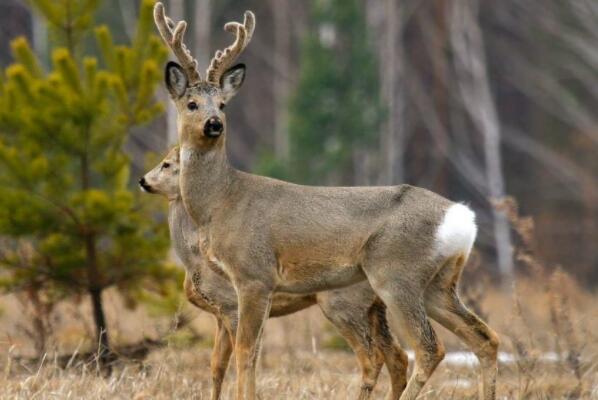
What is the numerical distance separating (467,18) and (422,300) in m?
20.9

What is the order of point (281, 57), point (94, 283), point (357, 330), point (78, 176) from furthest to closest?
1. point (281, 57)
2. point (78, 176)
3. point (94, 283)
4. point (357, 330)

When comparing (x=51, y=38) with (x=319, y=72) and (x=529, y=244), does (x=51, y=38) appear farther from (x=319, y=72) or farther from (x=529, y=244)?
(x=319, y=72)

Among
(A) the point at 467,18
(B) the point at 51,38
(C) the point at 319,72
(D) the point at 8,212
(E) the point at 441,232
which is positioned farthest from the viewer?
(A) the point at 467,18

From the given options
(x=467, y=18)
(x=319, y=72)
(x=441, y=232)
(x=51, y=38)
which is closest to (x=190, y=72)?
(x=441, y=232)

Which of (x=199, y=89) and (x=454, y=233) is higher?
(x=199, y=89)

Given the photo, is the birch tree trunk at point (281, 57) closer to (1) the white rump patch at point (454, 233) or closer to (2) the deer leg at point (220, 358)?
(2) the deer leg at point (220, 358)

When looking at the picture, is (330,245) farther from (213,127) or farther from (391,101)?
(391,101)

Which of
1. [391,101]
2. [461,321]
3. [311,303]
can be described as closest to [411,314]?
[461,321]

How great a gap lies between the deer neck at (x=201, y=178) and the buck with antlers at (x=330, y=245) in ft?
0.04

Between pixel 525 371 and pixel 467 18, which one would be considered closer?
pixel 525 371

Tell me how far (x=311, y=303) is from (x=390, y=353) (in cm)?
86

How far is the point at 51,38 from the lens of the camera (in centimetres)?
1182

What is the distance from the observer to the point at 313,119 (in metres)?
23.8

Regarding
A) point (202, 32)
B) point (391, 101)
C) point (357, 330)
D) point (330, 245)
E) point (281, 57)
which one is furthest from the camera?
point (281, 57)
